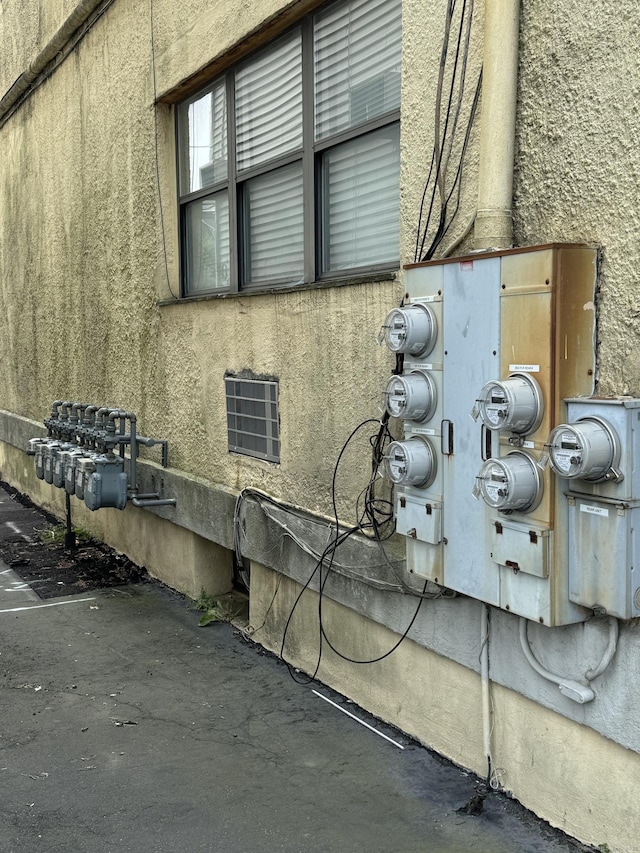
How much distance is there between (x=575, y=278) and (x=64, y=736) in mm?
3507

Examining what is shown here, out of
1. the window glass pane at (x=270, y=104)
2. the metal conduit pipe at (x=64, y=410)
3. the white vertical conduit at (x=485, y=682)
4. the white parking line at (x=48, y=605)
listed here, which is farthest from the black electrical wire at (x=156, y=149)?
the white vertical conduit at (x=485, y=682)

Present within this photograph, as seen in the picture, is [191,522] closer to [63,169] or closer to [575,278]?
[575,278]

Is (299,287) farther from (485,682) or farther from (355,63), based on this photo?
(485,682)

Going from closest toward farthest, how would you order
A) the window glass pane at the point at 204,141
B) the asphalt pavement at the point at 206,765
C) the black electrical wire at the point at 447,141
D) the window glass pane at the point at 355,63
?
the asphalt pavement at the point at 206,765 → the black electrical wire at the point at 447,141 → the window glass pane at the point at 355,63 → the window glass pane at the point at 204,141

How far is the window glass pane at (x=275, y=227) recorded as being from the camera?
5.46 metres

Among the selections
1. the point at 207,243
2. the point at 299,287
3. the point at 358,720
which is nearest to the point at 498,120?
the point at 299,287

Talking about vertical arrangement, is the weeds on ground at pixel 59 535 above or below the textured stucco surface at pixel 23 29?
below

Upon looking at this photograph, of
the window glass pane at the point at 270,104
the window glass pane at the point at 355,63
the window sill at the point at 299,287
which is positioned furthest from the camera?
the window glass pane at the point at 270,104

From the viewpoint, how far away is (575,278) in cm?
318

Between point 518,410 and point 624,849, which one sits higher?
point 518,410

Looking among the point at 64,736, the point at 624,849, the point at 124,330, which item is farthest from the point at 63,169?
the point at 624,849

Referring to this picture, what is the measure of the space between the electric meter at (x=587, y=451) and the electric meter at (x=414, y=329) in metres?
0.90

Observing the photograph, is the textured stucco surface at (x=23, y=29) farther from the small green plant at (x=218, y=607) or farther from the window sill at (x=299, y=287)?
the small green plant at (x=218, y=607)

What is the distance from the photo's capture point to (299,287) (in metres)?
5.07
